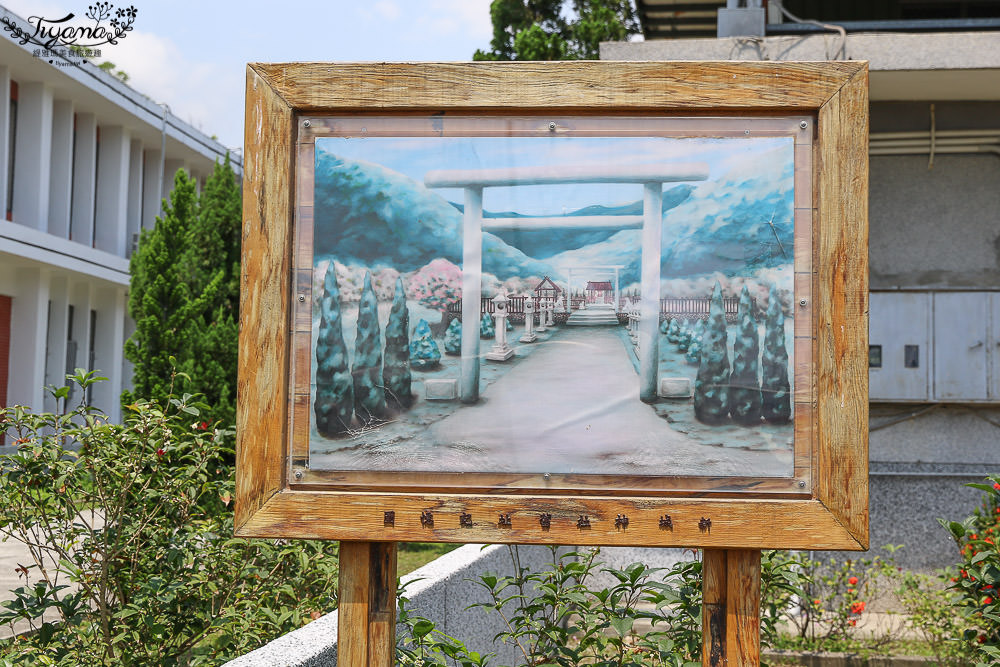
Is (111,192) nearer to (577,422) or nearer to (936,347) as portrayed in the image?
(936,347)

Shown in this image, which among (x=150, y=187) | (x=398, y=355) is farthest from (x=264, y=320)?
(x=150, y=187)

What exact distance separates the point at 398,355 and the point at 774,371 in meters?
1.05

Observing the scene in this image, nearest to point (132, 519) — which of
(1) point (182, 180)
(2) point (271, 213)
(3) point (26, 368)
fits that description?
(2) point (271, 213)

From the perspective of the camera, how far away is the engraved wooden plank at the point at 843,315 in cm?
247

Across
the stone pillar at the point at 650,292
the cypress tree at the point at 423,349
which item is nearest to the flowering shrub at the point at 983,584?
the stone pillar at the point at 650,292

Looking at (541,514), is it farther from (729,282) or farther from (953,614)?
(953,614)

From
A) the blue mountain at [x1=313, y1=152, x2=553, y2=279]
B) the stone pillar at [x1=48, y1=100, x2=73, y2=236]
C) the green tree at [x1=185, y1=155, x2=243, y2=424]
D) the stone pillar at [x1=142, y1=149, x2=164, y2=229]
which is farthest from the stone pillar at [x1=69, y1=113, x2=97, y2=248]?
the blue mountain at [x1=313, y1=152, x2=553, y2=279]

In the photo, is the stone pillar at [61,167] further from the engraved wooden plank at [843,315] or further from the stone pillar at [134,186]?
the engraved wooden plank at [843,315]

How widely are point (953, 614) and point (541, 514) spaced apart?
13.3 ft

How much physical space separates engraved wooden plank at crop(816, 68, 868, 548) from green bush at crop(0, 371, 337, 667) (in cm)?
227

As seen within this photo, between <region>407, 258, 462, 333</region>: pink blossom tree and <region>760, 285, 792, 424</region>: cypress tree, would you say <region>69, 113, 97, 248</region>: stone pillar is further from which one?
<region>760, 285, 792, 424</region>: cypress tree

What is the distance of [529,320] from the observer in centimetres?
256

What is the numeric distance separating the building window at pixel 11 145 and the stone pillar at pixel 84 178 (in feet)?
6.82

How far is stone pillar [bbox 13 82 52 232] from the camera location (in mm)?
17188
